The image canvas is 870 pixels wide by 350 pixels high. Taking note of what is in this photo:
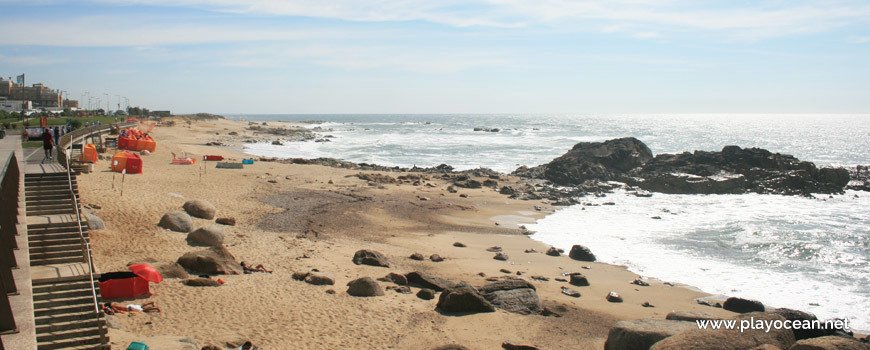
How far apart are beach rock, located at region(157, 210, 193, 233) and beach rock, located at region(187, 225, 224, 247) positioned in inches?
39.4

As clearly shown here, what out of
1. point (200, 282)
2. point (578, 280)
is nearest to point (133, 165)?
point (200, 282)

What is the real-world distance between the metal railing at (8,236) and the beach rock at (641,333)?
10.3m

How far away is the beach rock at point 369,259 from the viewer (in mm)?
17562

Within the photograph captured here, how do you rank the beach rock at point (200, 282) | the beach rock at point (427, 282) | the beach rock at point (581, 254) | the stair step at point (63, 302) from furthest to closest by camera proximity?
the beach rock at point (581, 254) < the beach rock at point (427, 282) < the beach rock at point (200, 282) < the stair step at point (63, 302)

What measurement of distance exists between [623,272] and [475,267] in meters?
4.82

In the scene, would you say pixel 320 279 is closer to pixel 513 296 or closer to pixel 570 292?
pixel 513 296

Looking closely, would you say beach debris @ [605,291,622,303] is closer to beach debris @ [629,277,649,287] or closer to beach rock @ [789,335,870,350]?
beach debris @ [629,277,649,287]

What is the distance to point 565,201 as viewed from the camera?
3228 cm

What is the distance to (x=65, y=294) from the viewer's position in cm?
1187

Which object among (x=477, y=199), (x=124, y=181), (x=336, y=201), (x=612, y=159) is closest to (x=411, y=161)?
(x=612, y=159)

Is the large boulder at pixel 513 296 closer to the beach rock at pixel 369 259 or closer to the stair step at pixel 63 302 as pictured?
the beach rock at pixel 369 259

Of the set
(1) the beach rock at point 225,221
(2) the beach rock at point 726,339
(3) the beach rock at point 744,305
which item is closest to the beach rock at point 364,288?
(2) the beach rock at point 726,339

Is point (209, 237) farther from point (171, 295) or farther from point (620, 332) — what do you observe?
point (620, 332)

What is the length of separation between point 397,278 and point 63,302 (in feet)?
25.7
